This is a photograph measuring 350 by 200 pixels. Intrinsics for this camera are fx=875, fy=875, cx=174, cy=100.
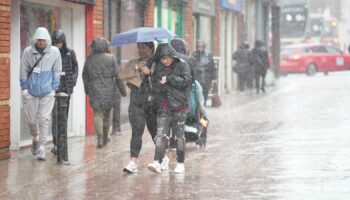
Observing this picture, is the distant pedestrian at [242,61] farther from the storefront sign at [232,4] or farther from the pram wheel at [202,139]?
the pram wheel at [202,139]

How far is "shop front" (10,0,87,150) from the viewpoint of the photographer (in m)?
12.8

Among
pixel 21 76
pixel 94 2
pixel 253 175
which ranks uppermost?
pixel 94 2

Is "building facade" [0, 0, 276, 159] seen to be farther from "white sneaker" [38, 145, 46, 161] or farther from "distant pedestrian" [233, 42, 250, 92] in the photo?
"distant pedestrian" [233, 42, 250, 92]

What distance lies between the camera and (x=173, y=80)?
404 inches

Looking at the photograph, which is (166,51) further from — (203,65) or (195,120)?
(203,65)

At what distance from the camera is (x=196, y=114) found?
42.7ft

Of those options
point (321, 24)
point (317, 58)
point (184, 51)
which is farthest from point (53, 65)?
point (321, 24)

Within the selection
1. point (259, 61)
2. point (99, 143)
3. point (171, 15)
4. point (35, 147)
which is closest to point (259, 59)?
point (259, 61)

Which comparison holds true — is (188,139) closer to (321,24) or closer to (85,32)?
(85,32)

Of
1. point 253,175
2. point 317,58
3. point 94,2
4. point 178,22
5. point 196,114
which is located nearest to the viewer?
point 253,175

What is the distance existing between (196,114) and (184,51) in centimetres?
135

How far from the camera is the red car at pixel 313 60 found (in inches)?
1690

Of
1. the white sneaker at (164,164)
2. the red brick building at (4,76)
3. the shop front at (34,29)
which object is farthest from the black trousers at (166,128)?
the shop front at (34,29)

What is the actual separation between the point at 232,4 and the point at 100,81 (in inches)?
623
